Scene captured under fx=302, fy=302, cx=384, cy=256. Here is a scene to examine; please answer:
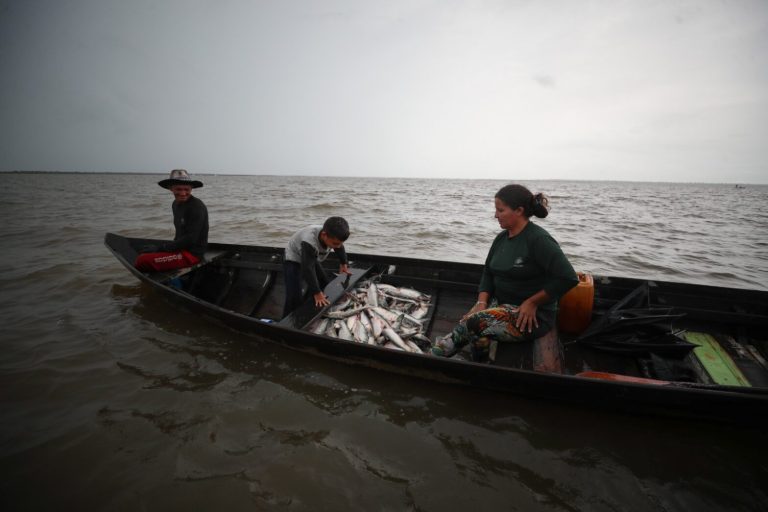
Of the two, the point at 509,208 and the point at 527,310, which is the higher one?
the point at 509,208

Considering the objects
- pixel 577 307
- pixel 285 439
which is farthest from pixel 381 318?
pixel 577 307

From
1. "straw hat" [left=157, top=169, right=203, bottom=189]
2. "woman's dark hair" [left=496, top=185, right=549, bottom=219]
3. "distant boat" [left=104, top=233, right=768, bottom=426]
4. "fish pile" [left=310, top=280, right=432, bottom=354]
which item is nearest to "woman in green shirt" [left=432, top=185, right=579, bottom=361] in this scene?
"woman's dark hair" [left=496, top=185, right=549, bottom=219]

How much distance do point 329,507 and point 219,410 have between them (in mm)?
2153

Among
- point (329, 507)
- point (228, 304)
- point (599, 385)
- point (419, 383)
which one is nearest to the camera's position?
point (329, 507)

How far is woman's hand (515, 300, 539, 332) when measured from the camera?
3.70 meters

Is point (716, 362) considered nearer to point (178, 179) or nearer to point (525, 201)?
point (525, 201)

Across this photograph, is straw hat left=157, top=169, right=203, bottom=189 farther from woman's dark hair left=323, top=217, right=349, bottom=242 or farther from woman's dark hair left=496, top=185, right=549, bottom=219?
woman's dark hair left=496, top=185, right=549, bottom=219

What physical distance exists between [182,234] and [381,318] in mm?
5192

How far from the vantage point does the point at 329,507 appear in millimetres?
3064

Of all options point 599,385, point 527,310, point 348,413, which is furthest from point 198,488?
point 599,385

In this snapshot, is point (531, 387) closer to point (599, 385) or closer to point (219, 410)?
point (599, 385)

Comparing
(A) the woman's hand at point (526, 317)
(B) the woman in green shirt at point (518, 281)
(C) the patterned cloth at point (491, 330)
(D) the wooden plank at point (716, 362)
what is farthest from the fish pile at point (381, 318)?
(D) the wooden plank at point (716, 362)

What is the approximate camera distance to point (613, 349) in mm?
4359

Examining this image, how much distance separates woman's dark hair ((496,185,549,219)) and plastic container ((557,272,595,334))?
1947 millimetres
